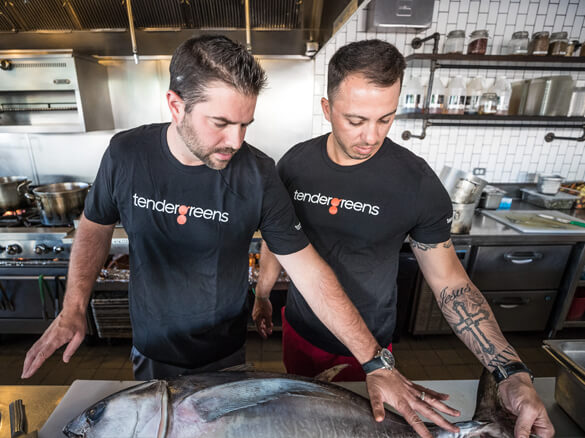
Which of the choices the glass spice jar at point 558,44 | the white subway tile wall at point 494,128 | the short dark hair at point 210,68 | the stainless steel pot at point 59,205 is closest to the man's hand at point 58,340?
the short dark hair at point 210,68

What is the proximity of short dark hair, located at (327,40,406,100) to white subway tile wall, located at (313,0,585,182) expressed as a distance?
1739 mm

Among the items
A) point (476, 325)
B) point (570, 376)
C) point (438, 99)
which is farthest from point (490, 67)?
point (570, 376)

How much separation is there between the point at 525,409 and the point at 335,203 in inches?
32.0


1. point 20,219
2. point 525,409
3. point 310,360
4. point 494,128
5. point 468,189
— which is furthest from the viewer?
point 494,128

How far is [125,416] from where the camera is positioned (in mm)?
775

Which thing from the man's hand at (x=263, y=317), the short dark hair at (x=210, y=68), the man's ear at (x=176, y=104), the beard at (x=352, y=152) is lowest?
the man's hand at (x=263, y=317)

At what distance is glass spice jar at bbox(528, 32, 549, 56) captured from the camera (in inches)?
104

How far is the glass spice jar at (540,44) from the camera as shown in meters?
2.65

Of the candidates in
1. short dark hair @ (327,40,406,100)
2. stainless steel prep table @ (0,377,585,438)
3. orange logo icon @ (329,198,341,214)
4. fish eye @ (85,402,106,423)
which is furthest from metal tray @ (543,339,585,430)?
fish eye @ (85,402,106,423)

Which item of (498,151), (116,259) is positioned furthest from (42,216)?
(498,151)

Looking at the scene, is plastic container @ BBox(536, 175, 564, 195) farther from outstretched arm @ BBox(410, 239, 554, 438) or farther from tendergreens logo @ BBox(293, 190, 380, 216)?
tendergreens logo @ BBox(293, 190, 380, 216)

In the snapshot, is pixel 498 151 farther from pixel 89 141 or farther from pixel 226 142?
pixel 89 141

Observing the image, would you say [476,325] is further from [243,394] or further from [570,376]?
[243,394]

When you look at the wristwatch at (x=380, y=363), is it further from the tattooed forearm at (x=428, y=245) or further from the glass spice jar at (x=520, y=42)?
the glass spice jar at (x=520, y=42)
